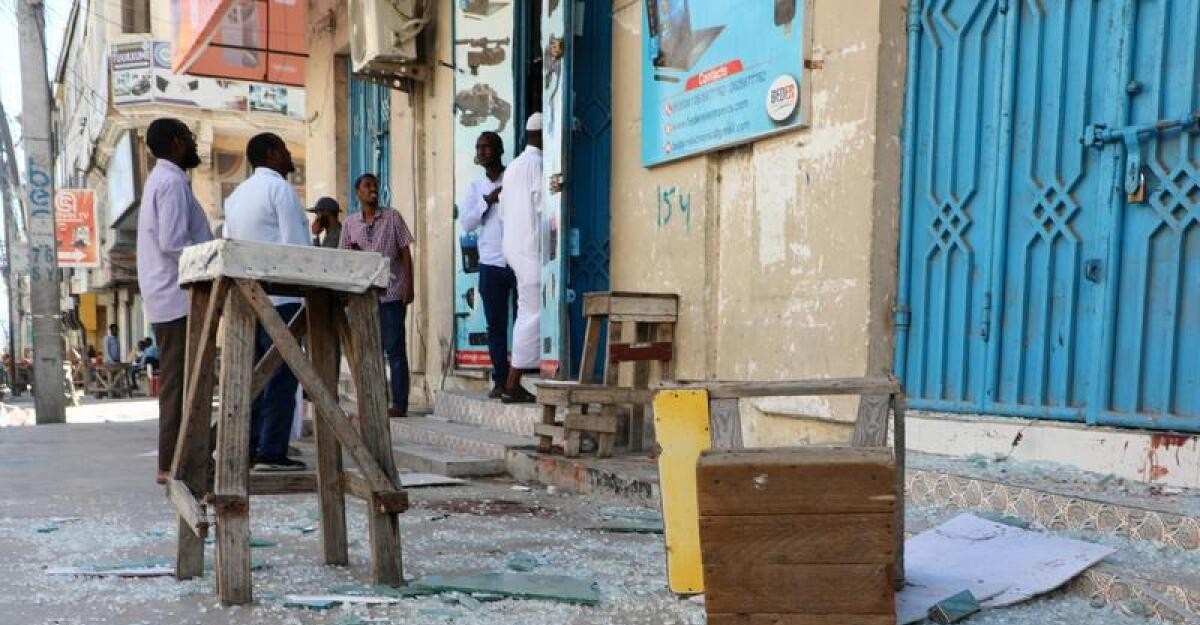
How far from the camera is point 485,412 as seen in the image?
604cm

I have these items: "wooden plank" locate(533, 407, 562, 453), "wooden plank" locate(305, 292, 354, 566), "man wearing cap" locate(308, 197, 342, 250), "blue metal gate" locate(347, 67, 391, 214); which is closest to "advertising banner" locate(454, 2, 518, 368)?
"man wearing cap" locate(308, 197, 342, 250)

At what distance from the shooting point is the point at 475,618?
238cm

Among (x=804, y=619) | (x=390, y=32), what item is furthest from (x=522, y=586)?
(x=390, y=32)

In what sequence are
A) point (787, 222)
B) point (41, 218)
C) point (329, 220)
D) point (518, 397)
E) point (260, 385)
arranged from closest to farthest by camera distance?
point (260, 385) < point (787, 222) < point (518, 397) < point (329, 220) < point (41, 218)

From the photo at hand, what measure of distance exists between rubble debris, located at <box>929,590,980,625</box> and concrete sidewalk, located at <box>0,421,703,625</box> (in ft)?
2.15

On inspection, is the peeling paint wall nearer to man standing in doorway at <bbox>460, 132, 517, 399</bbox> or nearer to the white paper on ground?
man standing in doorway at <bbox>460, 132, 517, 399</bbox>

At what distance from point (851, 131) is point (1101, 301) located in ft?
4.33

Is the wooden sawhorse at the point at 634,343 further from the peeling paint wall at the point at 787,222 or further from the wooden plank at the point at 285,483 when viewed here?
the wooden plank at the point at 285,483

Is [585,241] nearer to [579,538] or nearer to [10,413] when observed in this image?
[579,538]

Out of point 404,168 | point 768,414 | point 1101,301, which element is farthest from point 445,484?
point 404,168

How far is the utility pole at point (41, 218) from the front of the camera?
9.05m

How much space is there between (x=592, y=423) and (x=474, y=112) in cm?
342

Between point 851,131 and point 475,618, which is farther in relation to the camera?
point 851,131

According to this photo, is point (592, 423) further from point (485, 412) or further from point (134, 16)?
point (134, 16)
